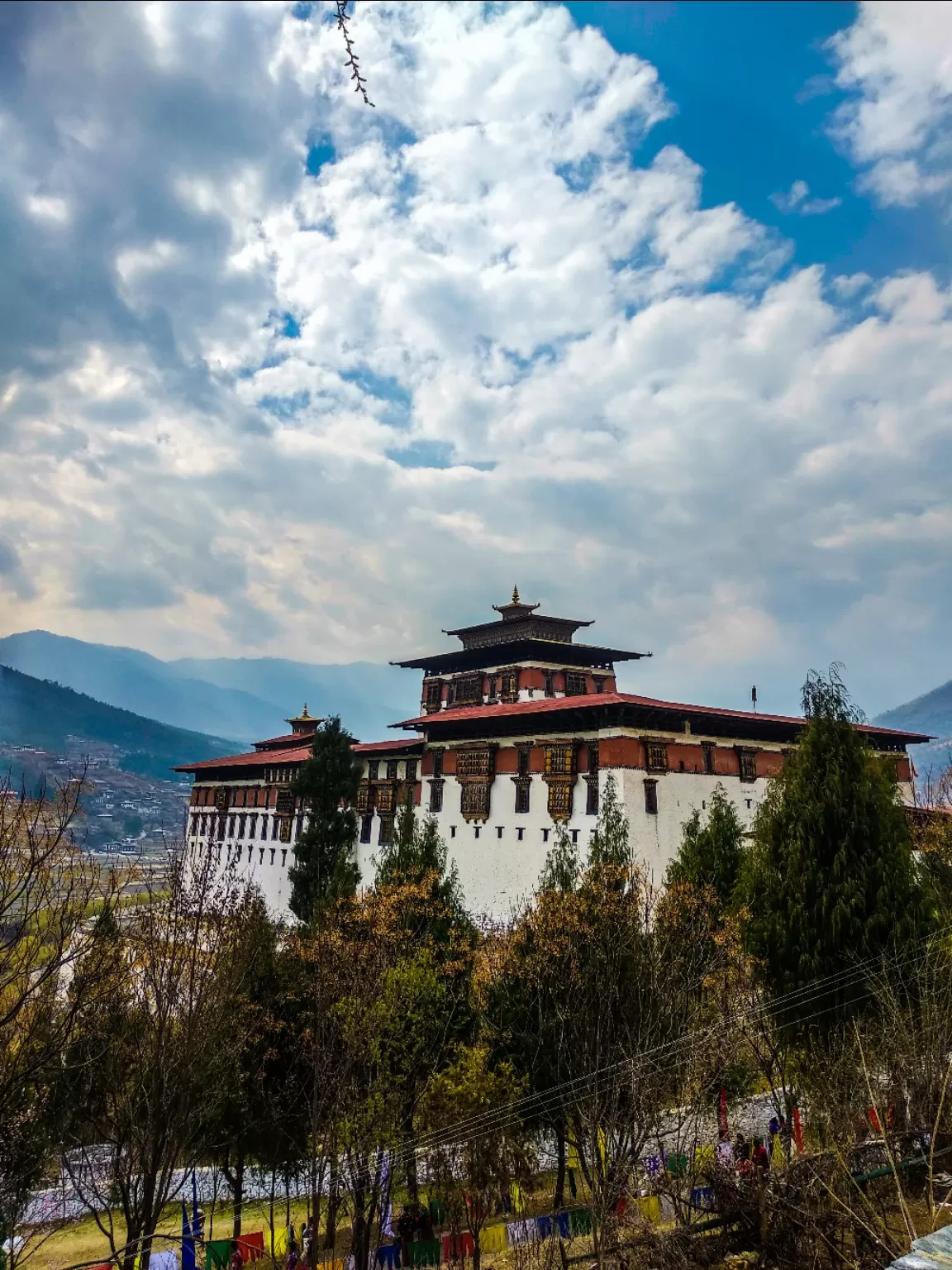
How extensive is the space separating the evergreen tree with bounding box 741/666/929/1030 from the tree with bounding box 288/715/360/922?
2135 cm

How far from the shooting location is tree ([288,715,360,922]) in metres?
35.5

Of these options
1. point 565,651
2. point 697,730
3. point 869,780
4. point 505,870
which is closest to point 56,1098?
point 869,780

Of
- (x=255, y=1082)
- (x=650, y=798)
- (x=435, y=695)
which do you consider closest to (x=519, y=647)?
(x=435, y=695)

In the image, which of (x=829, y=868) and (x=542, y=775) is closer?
(x=829, y=868)

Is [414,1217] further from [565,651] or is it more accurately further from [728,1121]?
[565,651]

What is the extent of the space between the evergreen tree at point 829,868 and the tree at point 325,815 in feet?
70.1

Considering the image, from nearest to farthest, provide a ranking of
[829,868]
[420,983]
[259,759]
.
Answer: [829,868]
[420,983]
[259,759]

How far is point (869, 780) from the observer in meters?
16.5

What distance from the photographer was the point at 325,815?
38.6 metres

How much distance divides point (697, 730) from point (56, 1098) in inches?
1017

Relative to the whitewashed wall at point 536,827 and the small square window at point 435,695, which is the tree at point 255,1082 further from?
the small square window at point 435,695

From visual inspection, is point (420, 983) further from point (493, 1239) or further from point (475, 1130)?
point (493, 1239)

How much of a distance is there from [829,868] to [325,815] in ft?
88.7

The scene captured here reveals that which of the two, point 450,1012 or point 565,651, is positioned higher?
point 565,651
